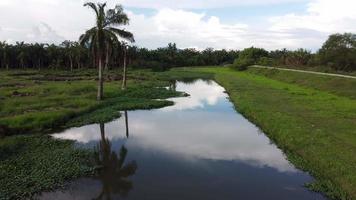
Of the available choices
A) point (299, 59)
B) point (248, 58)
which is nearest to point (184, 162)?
point (299, 59)

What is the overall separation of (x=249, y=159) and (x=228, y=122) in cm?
1103

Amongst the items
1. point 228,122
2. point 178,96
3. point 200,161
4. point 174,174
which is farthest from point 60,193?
point 178,96

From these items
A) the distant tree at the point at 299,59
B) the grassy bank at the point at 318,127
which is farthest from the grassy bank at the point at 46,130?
the distant tree at the point at 299,59

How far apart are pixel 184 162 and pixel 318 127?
11224 mm

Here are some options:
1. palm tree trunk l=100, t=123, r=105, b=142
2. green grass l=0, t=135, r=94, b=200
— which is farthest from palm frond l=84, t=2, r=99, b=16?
green grass l=0, t=135, r=94, b=200

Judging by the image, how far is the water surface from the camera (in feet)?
54.9

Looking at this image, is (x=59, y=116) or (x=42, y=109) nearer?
(x=59, y=116)

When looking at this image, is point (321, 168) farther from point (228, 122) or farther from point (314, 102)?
point (314, 102)

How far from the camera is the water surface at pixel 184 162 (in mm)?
16734

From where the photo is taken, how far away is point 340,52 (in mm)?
80500

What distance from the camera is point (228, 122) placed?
33000mm

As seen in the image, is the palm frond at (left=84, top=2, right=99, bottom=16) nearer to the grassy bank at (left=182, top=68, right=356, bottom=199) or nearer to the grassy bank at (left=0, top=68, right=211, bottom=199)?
the grassy bank at (left=0, top=68, right=211, bottom=199)

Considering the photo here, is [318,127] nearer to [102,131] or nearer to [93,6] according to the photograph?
[102,131]

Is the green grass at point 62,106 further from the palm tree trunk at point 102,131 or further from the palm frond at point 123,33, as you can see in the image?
the palm frond at point 123,33
